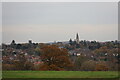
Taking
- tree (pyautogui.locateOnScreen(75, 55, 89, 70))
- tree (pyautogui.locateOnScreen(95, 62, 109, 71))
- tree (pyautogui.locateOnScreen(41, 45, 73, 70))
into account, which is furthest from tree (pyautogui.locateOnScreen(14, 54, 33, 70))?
tree (pyautogui.locateOnScreen(95, 62, 109, 71))

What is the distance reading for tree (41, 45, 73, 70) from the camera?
425 centimetres

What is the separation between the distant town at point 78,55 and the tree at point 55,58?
78mm

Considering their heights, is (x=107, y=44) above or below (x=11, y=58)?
above

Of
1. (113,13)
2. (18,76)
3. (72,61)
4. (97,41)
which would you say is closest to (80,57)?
(72,61)

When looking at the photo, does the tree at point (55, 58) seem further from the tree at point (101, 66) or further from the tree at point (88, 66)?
the tree at point (101, 66)

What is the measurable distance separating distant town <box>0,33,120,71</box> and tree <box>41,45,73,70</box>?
0.08 m

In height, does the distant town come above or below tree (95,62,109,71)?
above

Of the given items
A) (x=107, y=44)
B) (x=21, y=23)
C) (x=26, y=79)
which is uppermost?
(x=21, y=23)

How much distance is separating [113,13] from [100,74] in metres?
1.39

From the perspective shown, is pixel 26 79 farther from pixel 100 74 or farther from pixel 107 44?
pixel 107 44

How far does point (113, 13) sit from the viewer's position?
4.18m

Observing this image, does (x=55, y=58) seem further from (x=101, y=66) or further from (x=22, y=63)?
(x=101, y=66)

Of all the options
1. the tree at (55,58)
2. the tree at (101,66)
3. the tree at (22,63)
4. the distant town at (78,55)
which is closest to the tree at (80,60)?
the distant town at (78,55)

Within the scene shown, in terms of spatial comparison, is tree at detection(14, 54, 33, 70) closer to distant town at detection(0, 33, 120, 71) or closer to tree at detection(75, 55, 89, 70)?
distant town at detection(0, 33, 120, 71)
